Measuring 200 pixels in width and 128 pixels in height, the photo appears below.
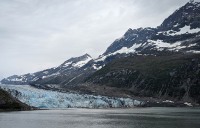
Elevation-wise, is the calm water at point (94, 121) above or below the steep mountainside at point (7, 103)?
below

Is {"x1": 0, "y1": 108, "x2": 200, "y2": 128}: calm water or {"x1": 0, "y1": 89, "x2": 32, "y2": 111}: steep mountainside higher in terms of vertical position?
{"x1": 0, "y1": 89, "x2": 32, "y2": 111}: steep mountainside

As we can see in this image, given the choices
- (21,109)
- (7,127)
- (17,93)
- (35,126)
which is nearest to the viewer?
(7,127)

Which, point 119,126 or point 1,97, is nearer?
point 119,126

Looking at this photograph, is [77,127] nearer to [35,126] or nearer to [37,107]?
[35,126]

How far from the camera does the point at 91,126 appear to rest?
9125 cm

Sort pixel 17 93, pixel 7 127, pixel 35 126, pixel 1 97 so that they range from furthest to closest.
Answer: pixel 17 93 → pixel 1 97 → pixel 35 126 → pixel 7 127

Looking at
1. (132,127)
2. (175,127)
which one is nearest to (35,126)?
(132,127)

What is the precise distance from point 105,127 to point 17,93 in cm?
11039

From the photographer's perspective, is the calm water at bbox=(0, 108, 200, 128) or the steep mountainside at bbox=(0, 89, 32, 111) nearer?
the calm water at bbox=(0, 108, 200, 128)

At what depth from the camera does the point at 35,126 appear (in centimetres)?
8794

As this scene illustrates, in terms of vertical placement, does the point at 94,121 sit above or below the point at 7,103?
below

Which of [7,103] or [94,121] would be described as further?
[7,103]

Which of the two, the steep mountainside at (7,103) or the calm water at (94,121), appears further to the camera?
the steep mountainside at (7,103)

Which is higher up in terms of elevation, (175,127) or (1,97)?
(1,97)
